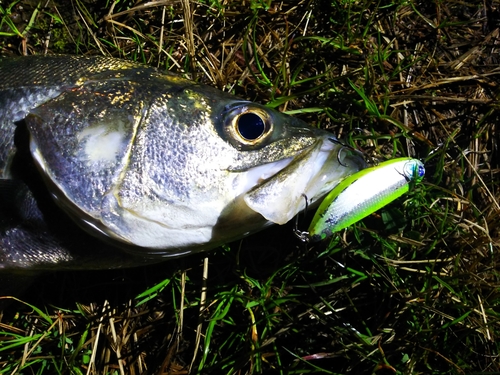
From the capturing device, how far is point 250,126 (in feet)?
6.46

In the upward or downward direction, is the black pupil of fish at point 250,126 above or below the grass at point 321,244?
above

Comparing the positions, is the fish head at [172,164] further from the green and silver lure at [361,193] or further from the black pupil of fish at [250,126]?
the green and silver lure at [361,193]

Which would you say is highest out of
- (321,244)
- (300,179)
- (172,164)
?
(172,164)

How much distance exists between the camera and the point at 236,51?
2.95 meters

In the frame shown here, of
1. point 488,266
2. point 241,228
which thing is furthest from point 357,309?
point 241,228

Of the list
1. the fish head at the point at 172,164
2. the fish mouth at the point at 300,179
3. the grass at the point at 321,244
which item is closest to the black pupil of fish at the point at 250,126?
the fish head at the point at 172,164

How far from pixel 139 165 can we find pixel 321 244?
1287 mm

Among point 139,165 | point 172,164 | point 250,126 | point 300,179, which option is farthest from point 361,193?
point 139,165

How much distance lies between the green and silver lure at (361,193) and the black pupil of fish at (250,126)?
18.5 inches

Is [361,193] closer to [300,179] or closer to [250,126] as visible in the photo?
[300,179]

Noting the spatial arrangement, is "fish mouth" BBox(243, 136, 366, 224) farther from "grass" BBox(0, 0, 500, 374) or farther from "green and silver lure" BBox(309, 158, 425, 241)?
"grass" BBox(0, 0, 500, 374)

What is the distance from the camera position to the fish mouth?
187 cm

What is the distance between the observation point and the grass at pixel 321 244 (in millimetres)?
2715

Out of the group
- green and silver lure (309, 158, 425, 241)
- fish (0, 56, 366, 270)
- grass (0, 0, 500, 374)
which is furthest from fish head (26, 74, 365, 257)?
grass (0, 0, 500, 374)
